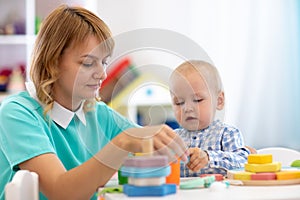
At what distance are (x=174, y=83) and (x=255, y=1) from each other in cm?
215

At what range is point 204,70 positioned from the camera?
1175 millimetres

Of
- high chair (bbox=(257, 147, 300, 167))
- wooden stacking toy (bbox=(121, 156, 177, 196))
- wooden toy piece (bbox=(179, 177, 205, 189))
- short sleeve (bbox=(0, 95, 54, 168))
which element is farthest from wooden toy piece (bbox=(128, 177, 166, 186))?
high chair (bbox=(257, 147, 300, 167))

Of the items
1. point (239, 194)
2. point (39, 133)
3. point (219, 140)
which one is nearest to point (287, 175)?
point (239, 194)

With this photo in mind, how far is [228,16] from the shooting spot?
2.99 meters

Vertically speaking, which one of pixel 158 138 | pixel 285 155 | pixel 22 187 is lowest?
pixel 285 155

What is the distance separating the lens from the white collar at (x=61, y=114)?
4.43ft

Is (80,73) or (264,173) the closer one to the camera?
(264,173)

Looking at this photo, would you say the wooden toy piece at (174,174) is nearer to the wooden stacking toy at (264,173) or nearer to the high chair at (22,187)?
the wooden stacking toy at (264,173)

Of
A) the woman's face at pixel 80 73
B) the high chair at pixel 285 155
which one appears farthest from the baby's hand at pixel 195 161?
the high chair at pixel 285 155

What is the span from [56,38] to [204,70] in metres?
0.34

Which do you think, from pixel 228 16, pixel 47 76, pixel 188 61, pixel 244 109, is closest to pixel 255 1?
pixel 228 16

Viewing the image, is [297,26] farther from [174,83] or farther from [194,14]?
[174,83]

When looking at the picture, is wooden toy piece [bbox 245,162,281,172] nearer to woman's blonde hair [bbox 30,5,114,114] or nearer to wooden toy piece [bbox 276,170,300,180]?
wooden toy piece [bbox 276,170,300,180]

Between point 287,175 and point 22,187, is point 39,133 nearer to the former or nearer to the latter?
point 22,187
